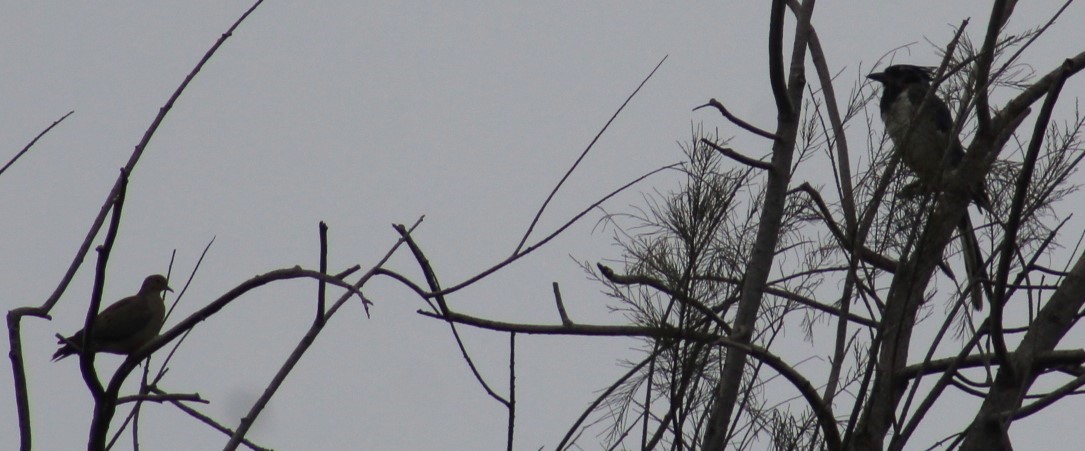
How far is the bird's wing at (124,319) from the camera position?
4328mm

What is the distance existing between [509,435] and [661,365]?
4.10ft

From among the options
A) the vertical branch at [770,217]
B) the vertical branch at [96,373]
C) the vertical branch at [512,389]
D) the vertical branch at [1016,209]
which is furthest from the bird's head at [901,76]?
the vertical branch at [96,373]

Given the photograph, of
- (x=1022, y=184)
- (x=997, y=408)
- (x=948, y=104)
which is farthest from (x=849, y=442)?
(x=948, y=104)

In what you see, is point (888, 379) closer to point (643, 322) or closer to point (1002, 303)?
point (1002, 303)

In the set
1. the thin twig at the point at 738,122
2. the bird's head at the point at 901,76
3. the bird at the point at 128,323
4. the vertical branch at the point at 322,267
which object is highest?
the bird's head at the point at 901,76

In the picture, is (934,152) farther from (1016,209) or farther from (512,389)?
(512,389)

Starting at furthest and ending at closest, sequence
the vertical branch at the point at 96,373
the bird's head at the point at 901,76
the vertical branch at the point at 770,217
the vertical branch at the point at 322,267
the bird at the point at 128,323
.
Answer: the bird's head at the point at 901,76, the bird at the point at 128,323, the vertical branch at the point at 770,217, the vertical branch at the point at 322,267, the vertical branch at the point at 96,373

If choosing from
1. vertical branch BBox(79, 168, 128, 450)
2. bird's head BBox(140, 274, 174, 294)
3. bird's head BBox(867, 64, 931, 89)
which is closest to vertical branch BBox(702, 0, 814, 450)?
vertical branch BBox(79, 168, 128, 450)

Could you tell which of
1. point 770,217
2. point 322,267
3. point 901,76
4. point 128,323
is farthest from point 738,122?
point 901,76

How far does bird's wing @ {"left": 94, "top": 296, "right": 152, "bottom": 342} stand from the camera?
4.33 metres

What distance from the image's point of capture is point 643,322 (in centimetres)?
281

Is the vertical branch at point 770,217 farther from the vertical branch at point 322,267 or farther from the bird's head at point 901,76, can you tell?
the bird's head at point 901,76

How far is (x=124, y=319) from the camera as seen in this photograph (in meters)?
4.37

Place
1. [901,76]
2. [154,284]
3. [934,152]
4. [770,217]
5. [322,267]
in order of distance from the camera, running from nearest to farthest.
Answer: [322,267]
[770,217]
[934,152]
[154,284]
[901,76]
